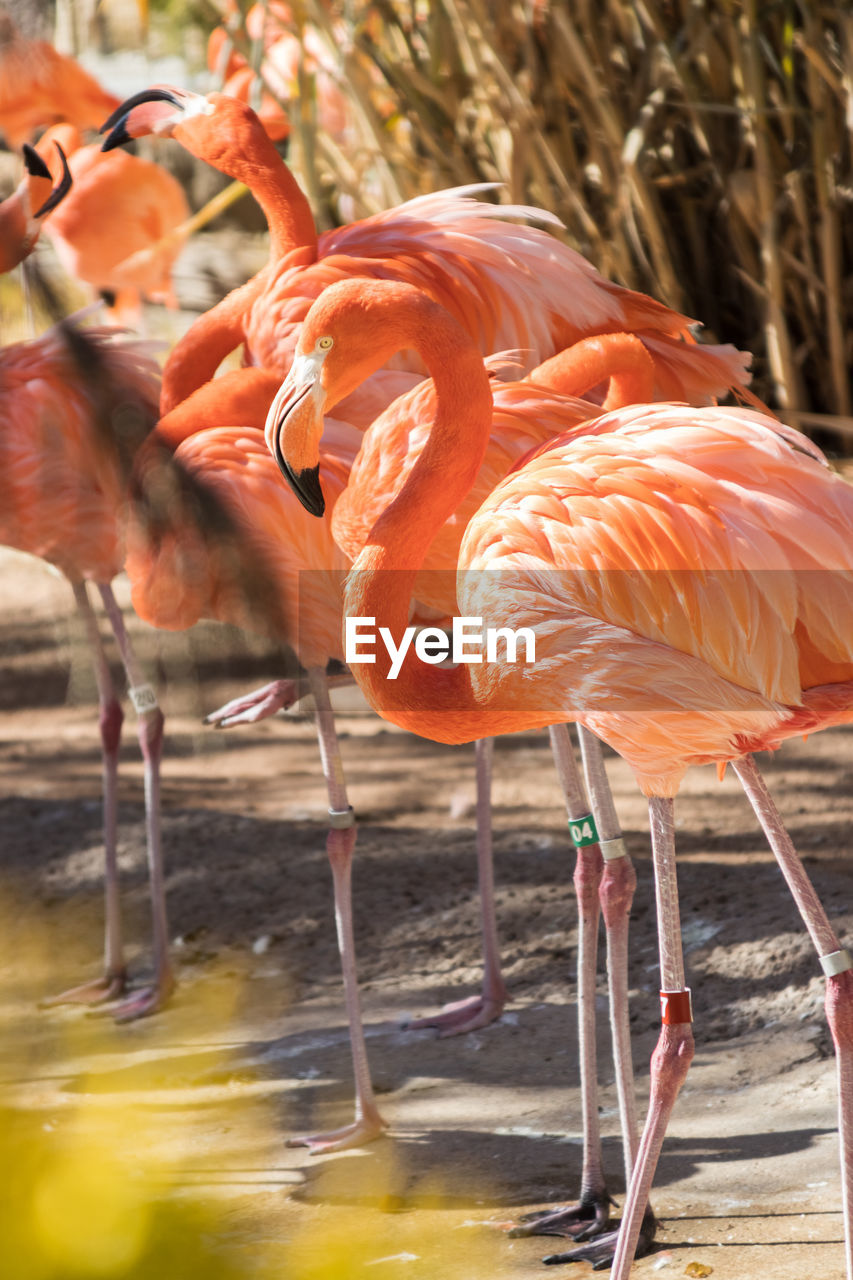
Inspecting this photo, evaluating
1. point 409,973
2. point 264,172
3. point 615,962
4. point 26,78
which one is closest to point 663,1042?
point 615,962

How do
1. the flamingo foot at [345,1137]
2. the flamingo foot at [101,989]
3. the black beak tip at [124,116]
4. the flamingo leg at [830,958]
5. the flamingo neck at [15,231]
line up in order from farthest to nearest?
the flamingo foot at [101,989], the black beak tip at [124,116], the flamingo foot at [345,1137], the flamingo leg at [830,958], the flamingo neck at [15,231]

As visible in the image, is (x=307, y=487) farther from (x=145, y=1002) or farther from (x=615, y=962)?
(x=145, y=1002)

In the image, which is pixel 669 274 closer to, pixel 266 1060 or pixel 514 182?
pixel 514 182

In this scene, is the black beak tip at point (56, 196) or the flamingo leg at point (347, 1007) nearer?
the black beak tip at point (56, 196)

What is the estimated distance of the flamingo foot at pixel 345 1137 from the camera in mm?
2525

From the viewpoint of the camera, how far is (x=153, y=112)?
2955mm

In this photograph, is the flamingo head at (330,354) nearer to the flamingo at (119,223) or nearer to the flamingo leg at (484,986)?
the flamingo leg at (484,986)

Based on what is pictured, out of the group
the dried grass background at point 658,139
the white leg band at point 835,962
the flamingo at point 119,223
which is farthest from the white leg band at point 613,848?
the flamingo at point 119,223

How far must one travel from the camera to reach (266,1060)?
285cm

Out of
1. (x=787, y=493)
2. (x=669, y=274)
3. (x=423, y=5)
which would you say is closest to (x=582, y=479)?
(x=787, y=493)

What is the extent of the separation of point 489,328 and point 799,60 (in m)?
2.34

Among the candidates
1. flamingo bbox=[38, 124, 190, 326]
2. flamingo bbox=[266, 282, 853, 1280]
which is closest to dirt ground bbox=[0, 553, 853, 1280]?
flamingo bbox=[266, 282, 853, 1280]

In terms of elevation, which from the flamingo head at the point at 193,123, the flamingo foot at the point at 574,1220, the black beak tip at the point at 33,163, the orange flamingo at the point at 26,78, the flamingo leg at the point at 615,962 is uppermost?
the orange flamingo at the point at 26,78

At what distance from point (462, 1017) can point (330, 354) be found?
1614 millimetres
